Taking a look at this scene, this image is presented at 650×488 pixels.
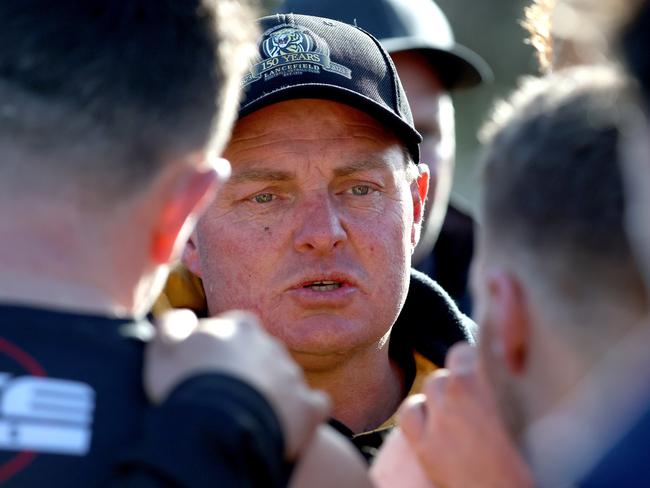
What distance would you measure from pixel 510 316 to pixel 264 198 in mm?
1491

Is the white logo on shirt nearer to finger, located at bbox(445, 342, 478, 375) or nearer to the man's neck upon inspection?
finger, located at bbox(445, 342, 478, 375)

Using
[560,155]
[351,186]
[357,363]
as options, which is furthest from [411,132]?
[560,155]

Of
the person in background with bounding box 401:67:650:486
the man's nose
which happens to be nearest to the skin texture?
the man's nose

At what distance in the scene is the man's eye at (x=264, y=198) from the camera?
3.19 metres

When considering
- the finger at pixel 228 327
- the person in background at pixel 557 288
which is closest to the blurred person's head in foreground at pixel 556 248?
the person in background at pixel 557 288

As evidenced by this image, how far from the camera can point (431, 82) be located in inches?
209

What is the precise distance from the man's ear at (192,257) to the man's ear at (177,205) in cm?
149

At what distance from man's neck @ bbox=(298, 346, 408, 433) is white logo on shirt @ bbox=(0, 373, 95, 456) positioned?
5.10 ft

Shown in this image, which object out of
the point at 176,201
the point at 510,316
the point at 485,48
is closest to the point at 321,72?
the point at 176,201

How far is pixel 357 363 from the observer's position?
10.6ft

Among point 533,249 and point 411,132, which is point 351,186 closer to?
→ point 411,132

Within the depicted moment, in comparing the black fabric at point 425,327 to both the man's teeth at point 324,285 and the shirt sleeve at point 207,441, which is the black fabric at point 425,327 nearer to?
the man's teeth at point 324,285

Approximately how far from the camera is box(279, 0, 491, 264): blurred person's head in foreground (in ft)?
16.3

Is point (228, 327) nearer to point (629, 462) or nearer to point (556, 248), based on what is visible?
point (556, 248)
